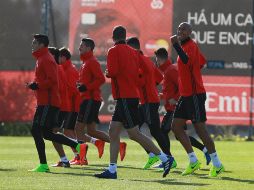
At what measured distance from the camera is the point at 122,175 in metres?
14.1

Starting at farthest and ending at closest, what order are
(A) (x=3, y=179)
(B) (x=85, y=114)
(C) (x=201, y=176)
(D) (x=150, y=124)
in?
(B) (x=85, y=114)
(D) (x=150, y=124)
(C) (x=201, y=176)
(A) (x=3, y=179)

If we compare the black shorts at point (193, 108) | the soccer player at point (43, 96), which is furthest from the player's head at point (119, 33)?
the soccer player at point (43, 96)

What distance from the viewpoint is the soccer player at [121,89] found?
43.1 feet

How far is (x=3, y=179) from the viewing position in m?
12.8

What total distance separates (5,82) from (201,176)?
15658 millimetres

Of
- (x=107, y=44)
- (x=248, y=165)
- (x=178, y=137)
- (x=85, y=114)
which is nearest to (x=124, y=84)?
(x=178, y=137)

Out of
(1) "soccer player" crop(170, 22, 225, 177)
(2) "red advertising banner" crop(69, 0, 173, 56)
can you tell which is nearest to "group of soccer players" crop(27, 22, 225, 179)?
(1) "soccer player" crop(170, 22, 225, 177)

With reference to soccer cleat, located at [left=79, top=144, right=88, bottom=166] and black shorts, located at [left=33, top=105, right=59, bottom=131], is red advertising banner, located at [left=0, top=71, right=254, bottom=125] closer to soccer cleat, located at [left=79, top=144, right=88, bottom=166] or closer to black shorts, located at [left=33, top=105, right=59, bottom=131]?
soccer cleat, located at [left=79, top=144, right=88, bottom=166]

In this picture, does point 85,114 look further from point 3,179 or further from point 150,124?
point 3,179

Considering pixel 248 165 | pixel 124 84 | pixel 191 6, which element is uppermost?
pixel 191 6

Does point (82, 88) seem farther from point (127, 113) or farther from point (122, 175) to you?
point (127, 113)

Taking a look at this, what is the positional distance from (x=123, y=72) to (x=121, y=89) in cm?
23

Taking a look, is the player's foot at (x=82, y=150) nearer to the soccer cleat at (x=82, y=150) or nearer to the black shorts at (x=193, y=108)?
the soccer cleat at (x=82, y=150)

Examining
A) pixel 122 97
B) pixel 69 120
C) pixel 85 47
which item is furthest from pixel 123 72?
pixel 69 120
